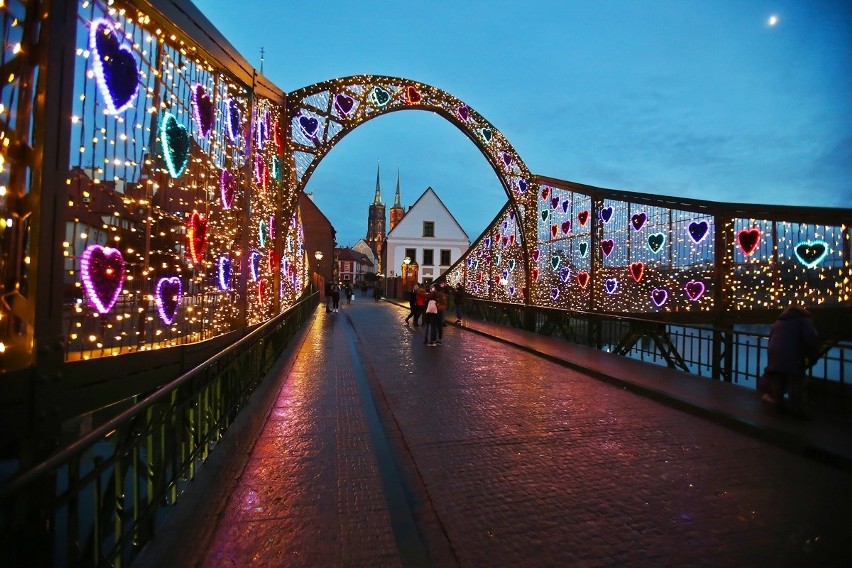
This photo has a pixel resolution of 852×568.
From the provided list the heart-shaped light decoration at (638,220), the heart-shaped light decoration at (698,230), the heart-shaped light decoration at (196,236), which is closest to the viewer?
the heart-shaped light decoration at (196,236)

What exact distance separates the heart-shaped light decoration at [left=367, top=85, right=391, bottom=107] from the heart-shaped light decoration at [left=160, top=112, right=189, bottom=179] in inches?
269

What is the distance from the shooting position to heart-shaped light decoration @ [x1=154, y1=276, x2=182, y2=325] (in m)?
4.53

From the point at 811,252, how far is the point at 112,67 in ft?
→ 32.1

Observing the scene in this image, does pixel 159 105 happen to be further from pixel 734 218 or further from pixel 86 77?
pixel 734 218

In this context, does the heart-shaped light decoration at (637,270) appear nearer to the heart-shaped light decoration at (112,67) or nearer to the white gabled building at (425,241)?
the heart-shaped light decoration at (112,67)

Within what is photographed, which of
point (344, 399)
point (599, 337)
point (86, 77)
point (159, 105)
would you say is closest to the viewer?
point (86, 77)

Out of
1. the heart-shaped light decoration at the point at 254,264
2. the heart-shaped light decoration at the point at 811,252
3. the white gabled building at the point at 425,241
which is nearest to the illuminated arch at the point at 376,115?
the heart-shaped light decoration at the point at 254,264

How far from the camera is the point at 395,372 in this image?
8922 millimetres

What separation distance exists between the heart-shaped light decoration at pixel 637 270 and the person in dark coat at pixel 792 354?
5.02 metres

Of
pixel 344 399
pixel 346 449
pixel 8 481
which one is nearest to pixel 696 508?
pixel 346 449

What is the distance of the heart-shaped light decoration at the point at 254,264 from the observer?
7.51m

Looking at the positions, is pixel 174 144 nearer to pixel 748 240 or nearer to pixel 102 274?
pixel 102 274

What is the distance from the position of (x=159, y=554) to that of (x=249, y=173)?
5266 mm

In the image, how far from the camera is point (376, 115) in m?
11.1
